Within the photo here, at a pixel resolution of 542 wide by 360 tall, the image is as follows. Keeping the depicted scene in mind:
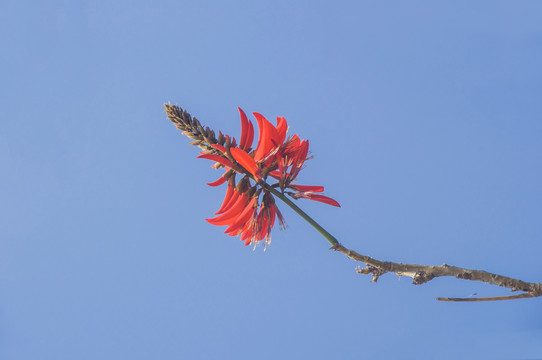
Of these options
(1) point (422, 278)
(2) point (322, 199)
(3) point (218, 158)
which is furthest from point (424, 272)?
(3) point (218, 158)

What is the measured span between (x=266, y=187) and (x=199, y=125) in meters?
0.11

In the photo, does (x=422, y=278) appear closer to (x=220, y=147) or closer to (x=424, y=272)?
(x=424, y=272)

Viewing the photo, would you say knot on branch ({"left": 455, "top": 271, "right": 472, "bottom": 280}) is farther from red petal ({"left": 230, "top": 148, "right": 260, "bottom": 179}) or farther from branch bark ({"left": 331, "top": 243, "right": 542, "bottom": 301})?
red petal ({"left": 230, "top": 148, "right": 260, "bottom": 179})

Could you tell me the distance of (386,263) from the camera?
0.52 metres

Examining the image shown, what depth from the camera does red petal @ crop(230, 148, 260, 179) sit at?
1.88ft

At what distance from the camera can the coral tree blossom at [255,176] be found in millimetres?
592

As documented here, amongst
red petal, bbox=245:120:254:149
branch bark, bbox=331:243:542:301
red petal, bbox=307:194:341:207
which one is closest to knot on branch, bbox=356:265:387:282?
branch bark, bbox=331:243:542:301

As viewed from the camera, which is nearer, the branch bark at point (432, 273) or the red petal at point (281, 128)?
the branch bark at point (432, 273)

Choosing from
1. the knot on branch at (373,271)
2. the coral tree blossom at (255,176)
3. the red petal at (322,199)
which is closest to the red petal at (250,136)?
the coral tree blossom at (255,176)

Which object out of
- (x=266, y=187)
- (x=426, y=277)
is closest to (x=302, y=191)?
(x=266, y=187)

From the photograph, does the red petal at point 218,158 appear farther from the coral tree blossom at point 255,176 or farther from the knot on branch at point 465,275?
the knot on branch at point 465,275

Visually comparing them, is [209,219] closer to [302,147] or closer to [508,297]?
[302,147]

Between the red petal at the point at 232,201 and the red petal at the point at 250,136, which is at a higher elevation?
the red petal at the point at 250,136

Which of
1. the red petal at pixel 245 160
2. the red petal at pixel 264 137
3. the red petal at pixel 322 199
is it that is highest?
the red petal at pixel 264 137
